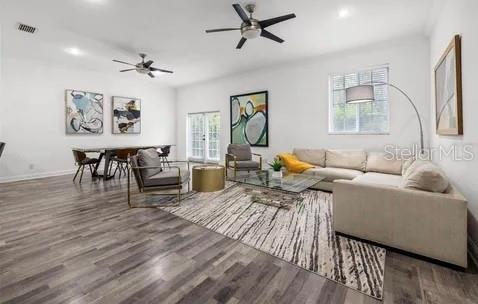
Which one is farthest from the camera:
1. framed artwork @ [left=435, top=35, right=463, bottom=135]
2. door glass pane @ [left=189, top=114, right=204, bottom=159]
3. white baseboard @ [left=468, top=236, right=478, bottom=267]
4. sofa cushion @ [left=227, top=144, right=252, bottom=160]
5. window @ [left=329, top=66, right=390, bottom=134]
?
door glass pane @ [left=189, top=114, right=204, bottom=159]

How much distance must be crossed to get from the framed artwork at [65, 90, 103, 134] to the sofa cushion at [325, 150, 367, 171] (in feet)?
20.4

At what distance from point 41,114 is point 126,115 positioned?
2.06 metres

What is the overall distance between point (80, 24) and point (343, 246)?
4.86 meters

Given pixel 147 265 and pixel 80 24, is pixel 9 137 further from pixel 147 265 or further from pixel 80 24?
pixel 147 265

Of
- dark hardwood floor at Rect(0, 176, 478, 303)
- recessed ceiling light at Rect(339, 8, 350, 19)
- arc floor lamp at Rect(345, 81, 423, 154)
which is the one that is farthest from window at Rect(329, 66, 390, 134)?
dark hardwood floor at Rect(0, 176, 478, 303)

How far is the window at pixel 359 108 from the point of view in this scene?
4.65 metres

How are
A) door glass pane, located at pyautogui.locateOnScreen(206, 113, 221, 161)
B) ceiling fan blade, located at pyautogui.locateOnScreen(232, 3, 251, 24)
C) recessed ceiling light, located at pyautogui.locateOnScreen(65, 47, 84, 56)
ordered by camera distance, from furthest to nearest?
door glass pane, located at pyautogui.locateOnScreen(206, 113, 221, 161) < recessed ceiling light, located at pyautogui.locateOnScreen(65, 47, 84, 56) < ceiling fan blade, located at pyautogui.locateOnScreen(232, 3, 251, 24)

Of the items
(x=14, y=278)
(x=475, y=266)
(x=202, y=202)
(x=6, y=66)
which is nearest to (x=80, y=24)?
(x=6, y=66)

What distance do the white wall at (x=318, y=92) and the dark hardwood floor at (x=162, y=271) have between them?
10.6 ft

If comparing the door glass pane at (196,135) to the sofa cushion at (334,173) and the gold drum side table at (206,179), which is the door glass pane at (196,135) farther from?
the sofa cushion at (334,173)

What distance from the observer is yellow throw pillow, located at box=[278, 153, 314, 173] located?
4652 mm

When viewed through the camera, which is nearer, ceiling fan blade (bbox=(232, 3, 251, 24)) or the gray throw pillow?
ceiling fan blade (bbox=(232, 3, 251, 24))

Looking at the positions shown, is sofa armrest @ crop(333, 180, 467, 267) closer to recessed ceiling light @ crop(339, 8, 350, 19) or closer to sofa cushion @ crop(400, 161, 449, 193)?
sofa cushion @ crop(400, 161, 449, 193)

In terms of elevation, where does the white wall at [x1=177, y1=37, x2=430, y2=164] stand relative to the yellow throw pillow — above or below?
above
